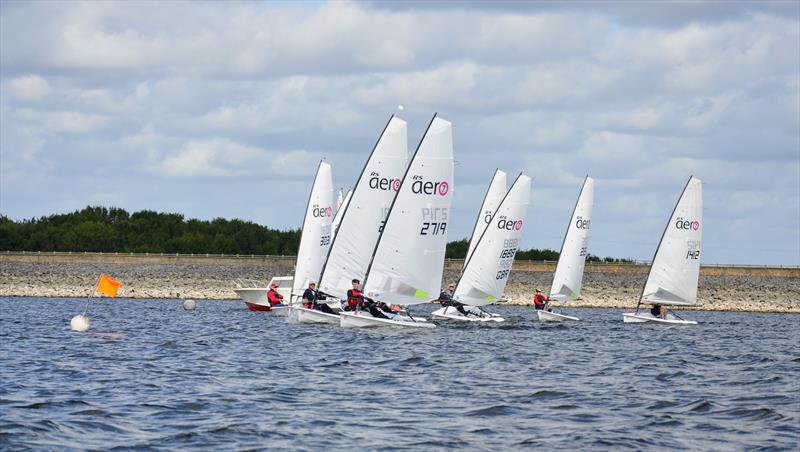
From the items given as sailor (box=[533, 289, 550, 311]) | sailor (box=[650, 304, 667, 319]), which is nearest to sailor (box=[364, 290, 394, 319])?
sailor (box=[533, 289, 550, 311])

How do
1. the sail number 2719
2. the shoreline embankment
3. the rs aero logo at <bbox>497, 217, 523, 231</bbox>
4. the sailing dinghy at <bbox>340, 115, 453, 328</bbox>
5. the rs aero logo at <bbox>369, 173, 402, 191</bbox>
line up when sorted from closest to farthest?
the sailing dinghy at <bbox>340, 115, 453, 328</bbox> < the sail number 2719 < the rs aero logo at <bbox>369, 173, 402, 191</bbox> < the rs aero logo at <bbox>497, 217, 523, 231</bbox> < the shoreline embankment

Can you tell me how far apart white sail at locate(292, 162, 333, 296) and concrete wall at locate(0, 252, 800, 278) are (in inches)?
1507

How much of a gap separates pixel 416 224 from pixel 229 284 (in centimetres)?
5162

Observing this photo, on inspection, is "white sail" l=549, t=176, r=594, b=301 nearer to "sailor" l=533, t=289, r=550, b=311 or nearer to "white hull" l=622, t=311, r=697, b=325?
"sailor" l=533, t=289, r=550, b=311

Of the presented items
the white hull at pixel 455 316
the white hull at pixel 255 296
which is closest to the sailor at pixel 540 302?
the white hull at pixel 455 316

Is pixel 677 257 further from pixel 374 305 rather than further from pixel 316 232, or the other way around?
pixel 374 305

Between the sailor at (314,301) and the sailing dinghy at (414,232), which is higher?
the sailing dinghy at (414,232)

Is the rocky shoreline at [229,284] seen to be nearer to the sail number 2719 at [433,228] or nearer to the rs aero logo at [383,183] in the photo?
the rs aero logo at [383,183]

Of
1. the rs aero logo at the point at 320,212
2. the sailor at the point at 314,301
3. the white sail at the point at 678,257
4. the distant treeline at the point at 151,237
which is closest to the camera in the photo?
the sailor at the point at 314,301

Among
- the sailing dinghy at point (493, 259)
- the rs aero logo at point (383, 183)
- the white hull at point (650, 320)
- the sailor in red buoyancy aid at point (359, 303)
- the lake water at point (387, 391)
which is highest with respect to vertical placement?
the rs aero logo at point (383, 183)

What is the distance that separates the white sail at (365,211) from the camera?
43781 mm

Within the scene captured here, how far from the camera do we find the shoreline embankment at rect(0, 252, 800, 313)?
88438 mm

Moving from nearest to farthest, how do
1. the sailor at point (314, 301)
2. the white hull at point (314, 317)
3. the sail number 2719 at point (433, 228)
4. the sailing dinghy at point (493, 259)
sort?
the sail number 2719 at point (433, 228) < the white hull at point (314, 317) < the sailor at point (314, 301) < the sailing dinghy at point (493, 259)

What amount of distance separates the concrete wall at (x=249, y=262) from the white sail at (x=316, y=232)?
38.3 m
